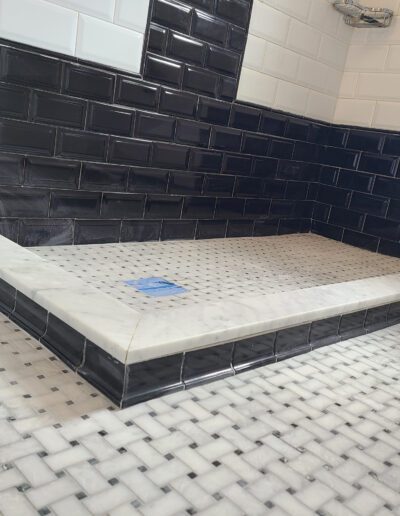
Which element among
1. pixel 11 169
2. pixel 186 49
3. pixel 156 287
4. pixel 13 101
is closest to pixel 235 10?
pixel 186 49

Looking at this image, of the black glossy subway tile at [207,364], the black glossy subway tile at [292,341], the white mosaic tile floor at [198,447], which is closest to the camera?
the white mosaic tile floor at [198,447]

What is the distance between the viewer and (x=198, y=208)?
94.5 inches

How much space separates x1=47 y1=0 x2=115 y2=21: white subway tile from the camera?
1739mm

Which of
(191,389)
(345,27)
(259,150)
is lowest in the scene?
(191,389)

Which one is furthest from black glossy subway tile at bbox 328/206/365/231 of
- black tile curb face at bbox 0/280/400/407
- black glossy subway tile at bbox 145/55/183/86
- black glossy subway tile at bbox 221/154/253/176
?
black tile curb face at bbox 0/280/400/407

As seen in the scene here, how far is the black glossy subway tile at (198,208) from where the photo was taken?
235 centimetres

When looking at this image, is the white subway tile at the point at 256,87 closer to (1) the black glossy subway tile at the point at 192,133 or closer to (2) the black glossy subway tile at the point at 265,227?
(1) the black glossy subway tile at the point at 192,133

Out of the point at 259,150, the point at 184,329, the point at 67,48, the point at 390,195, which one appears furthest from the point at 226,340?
the point at 390,195

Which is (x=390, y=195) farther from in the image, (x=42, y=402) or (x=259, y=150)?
(x=42, y=402)

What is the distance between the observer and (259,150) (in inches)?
101

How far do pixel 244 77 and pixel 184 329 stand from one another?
1.57 meters

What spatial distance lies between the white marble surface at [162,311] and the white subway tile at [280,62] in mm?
1199

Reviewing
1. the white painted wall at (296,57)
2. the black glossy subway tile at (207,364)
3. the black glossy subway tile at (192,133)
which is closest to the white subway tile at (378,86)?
the white painted wall at (296,57)

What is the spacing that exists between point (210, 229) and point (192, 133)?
0.48 metres
